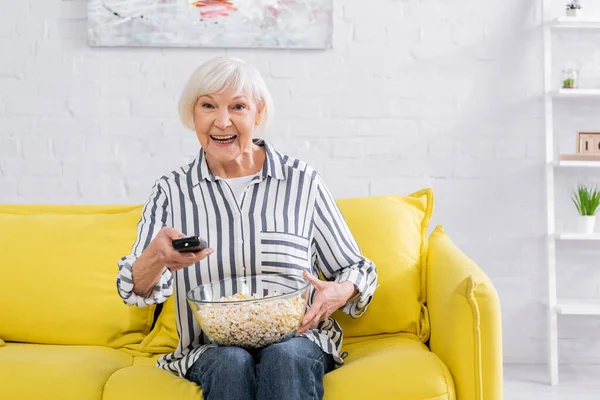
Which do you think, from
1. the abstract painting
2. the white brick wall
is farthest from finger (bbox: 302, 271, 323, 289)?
the abstract painting

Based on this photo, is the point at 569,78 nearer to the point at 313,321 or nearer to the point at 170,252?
the point at 313,321

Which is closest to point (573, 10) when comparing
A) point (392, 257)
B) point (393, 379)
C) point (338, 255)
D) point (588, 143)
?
point (588, 143)

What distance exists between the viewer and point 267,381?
65.5 inches

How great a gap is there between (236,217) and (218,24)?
121cm

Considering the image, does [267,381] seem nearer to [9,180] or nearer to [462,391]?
[462,391]

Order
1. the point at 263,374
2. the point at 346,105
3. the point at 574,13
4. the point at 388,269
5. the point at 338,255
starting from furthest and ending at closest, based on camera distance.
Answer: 1. the point at 346,105
2. the point at 574,13
3. the point at 388,269
4. the point at 338,255
5. the point at 263,374

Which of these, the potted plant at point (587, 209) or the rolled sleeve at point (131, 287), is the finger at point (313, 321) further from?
the potted plant at point (587, 209)

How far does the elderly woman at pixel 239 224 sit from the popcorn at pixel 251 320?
7 cm

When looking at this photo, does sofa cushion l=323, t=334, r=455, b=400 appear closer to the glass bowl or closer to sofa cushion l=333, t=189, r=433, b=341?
the glass bowl

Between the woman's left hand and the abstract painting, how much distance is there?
1.33 meters

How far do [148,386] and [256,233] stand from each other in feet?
1.49

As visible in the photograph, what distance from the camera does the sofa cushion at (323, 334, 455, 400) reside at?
1718 millimetres

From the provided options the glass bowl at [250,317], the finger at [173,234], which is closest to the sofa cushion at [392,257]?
the glass bowl at [250,317]

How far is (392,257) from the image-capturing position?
2.22 m
